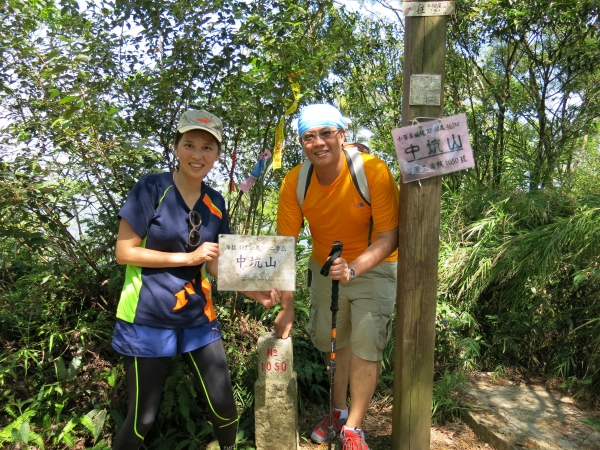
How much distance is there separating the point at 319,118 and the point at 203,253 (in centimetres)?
99

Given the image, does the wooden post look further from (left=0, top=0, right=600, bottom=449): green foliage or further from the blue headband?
(left=0, top=0, right=600, bottom=449): green foliage

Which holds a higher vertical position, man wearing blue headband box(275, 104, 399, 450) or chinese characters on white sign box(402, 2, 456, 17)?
chinese characters on white sign box(402, 2, 456, 17)

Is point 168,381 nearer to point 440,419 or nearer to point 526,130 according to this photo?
point 440,419

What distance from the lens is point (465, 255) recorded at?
4.59m

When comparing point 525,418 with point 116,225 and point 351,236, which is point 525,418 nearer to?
point 351,236

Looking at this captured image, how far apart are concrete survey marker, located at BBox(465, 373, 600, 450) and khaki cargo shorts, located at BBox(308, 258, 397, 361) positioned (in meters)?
1.13

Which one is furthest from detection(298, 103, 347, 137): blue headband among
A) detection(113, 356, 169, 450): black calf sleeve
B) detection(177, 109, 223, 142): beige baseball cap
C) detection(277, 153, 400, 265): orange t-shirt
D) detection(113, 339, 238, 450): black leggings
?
detection(113, 356, 169, 450): black calf sleeve

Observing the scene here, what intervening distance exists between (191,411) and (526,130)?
556 centimetres

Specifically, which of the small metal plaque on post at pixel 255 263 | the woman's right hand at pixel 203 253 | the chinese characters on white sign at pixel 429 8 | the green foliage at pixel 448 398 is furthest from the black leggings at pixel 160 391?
the chinese characters on white sign at pixel 429 8

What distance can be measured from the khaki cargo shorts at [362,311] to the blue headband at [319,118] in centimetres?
92

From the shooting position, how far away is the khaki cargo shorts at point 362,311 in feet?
9.22

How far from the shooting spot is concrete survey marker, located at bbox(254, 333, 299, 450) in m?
2.98

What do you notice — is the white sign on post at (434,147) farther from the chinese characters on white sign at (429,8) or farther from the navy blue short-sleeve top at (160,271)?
the navy blue short-sleeve top at (160,271)

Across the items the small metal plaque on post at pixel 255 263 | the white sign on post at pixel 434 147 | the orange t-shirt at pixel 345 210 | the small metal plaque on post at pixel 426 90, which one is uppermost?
the small metal plaque on post at pixel 426 90
